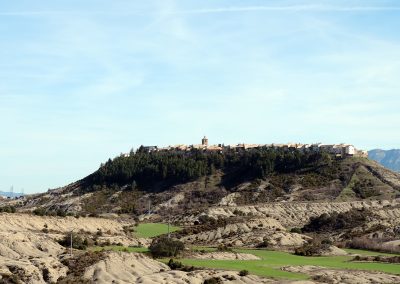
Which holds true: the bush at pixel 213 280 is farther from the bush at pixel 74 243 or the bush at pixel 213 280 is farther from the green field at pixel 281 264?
the bush at pixel 74 243

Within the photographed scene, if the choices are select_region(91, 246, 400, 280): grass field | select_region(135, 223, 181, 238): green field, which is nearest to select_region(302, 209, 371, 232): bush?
select_region(135, 223, 181, 238): green field

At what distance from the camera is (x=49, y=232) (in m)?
97.9

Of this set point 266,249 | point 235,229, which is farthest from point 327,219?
point 266,249

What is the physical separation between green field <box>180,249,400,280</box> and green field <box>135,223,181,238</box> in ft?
→ 106

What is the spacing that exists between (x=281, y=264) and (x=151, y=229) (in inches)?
2003

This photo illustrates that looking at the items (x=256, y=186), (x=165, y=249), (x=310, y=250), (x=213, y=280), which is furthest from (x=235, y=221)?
(x=213, y=280)

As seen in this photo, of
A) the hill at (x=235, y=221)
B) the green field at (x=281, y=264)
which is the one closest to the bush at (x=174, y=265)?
the hill at (x=235, y=221)

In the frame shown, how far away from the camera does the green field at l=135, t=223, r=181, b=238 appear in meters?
120

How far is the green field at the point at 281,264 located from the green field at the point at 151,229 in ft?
106

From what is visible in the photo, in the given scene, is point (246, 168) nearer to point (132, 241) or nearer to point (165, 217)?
point (165, 217)

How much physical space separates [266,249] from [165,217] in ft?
190

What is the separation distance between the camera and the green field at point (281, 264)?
74.5 metres

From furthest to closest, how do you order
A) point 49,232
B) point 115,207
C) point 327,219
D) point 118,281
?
point 115,207, point 327,219, point 49,232, point 118,281

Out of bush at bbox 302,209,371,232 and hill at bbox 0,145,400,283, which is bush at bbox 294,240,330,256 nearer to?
hill at bbox 0,145,400,283
